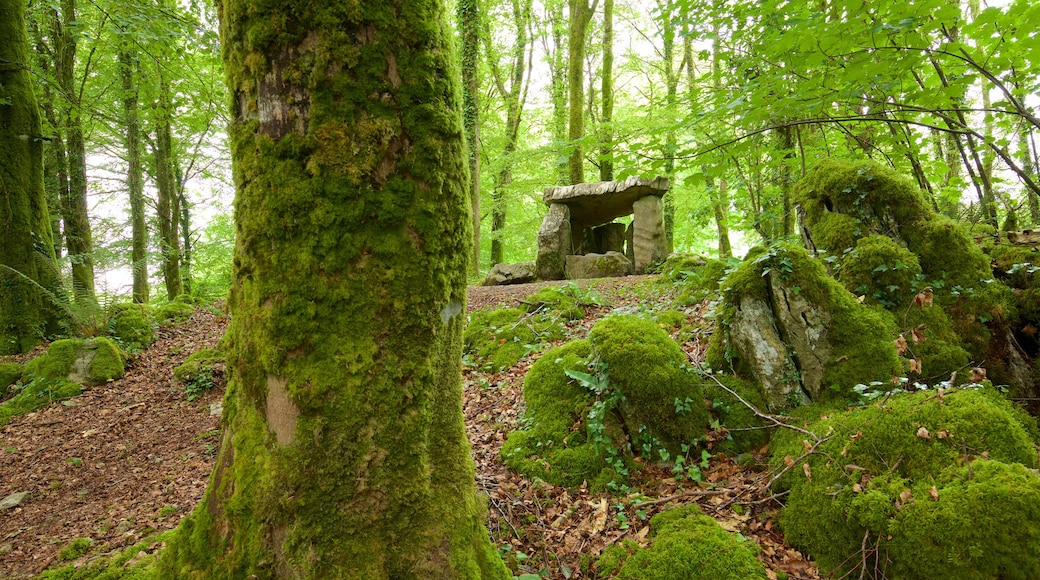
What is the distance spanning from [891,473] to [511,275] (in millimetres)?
9280

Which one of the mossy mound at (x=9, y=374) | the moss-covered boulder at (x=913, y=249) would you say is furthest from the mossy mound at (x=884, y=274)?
the mossy mound at (x=9, y=374)

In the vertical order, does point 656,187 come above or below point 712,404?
above

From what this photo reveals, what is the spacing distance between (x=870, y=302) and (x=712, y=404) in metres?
1.90

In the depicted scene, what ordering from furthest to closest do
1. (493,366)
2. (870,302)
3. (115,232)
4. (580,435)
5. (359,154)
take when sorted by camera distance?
(115,232)
(493,366)
(870,302)
(580,435)
(359,154)

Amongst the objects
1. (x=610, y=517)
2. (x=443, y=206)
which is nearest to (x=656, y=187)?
(x=610, y=517)

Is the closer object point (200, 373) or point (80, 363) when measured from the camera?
point (200, 373)

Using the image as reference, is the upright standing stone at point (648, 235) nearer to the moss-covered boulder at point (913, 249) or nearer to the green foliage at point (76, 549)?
the moss-covered boulder at point (913, 249)

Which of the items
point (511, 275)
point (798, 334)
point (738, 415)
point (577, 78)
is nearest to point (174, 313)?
point (511, 275)

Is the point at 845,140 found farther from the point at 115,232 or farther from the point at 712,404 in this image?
the point at 115,232

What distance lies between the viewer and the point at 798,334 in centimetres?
367

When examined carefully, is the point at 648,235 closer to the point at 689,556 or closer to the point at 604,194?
the point at 604,194

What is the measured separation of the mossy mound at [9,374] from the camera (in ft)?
18.3

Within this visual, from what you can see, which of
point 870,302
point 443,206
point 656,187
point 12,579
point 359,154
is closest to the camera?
point 359,154

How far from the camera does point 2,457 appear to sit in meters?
4.32
